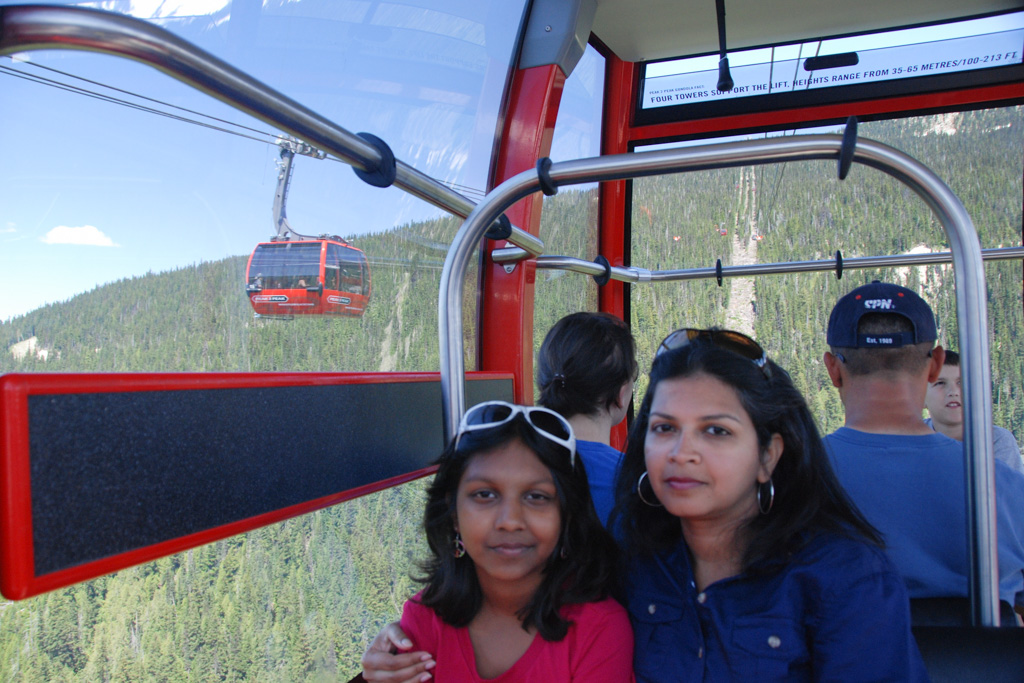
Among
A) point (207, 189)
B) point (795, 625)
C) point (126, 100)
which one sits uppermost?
point (126, 100)

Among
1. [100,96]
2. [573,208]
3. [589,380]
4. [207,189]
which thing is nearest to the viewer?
[100,96]

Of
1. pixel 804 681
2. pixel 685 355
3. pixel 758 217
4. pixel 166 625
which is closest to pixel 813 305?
pixel 758 217

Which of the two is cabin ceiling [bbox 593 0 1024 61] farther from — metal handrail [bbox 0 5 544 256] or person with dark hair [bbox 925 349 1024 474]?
metal handrail [bbox 0 5 544 256]

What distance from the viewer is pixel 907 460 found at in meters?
1.50

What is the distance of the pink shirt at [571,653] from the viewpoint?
1207 mm

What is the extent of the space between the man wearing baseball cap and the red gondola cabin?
1.17 metres

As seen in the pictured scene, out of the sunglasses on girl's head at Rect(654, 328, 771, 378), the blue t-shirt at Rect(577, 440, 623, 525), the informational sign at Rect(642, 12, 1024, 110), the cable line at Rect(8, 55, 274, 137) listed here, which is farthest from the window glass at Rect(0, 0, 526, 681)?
the informational sign at Rect(642, 12, 1024, 110)

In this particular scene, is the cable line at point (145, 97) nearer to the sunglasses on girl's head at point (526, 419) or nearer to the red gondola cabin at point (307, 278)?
the red gondola cabin at point (307, 278)

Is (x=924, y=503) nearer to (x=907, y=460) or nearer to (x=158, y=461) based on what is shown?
(x=907, y=460)

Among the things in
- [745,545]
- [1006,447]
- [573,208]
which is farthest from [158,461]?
[1006,447]

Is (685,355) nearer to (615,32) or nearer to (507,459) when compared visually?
(507,459)

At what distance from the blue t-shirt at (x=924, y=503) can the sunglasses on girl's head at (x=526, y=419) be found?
624 mm

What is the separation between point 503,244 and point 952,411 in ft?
6.23

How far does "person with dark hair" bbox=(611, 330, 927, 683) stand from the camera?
3.47ft
